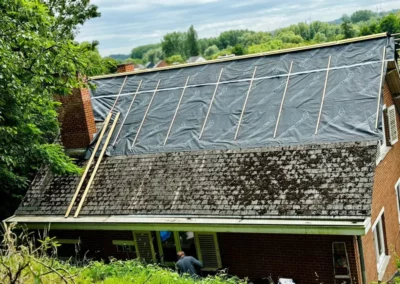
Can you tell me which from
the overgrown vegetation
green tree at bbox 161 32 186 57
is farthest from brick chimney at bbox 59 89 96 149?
green tree at bbox 161 32 186 57

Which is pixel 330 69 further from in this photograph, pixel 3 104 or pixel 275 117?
pixel 3 104

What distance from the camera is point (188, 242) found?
11.8 m

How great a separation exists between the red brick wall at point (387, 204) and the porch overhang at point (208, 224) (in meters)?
1.19

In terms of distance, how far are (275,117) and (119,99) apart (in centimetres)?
587

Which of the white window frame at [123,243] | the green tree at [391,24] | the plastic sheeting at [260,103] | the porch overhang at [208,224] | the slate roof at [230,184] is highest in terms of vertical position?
the green tree at [391,24]

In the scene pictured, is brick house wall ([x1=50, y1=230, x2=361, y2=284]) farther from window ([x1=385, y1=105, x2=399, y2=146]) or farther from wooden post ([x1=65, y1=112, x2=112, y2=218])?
window ([x1=385, y1=105, x2=399, y2=146])

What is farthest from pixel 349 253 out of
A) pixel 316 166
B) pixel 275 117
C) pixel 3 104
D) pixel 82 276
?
pixel 3 104

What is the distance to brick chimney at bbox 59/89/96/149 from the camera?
1383 cm

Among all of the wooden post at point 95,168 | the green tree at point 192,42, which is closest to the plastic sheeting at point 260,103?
the wooden post at point 95,168

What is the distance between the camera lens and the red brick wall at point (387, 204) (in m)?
10.1

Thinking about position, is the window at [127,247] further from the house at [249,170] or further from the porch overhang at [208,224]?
the porch overhang at [208,224]

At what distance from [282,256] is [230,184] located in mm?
2135

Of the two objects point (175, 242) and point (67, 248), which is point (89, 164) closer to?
point (67, 248)

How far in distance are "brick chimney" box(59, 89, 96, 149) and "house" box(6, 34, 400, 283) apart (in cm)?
4
